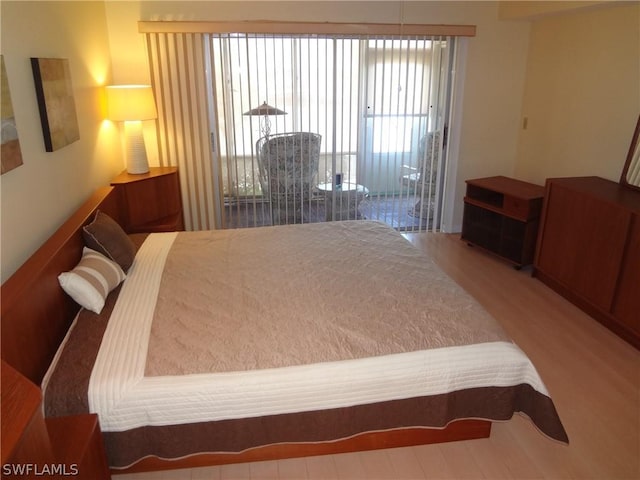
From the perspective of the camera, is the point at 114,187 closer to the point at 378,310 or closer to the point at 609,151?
the point at 378,310

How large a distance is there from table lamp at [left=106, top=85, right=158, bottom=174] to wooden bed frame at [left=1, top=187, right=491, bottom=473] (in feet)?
4.80

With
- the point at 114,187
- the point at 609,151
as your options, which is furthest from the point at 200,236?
the point at 609,151

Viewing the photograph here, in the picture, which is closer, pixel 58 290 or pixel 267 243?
pixel 58 290

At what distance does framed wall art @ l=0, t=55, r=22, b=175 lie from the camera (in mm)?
1972

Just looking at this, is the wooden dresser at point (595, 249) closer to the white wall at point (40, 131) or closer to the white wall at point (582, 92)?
the white wall at point (582, 92)

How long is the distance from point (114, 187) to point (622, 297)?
355 centimetres

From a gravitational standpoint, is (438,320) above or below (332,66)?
below

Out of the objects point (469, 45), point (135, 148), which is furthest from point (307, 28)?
point (135, 148)

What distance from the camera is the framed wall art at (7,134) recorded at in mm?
1972

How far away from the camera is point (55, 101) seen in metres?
2.60

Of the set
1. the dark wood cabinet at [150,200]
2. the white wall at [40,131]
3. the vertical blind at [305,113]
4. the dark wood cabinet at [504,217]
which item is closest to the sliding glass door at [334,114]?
the vertical blind at [305,113]

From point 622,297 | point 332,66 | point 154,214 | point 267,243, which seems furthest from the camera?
point 332,66

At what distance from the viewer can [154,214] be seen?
3.85 meters

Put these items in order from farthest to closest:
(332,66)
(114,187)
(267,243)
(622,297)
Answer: (332,66) → (114,187) → (267,243) → (622,297)
